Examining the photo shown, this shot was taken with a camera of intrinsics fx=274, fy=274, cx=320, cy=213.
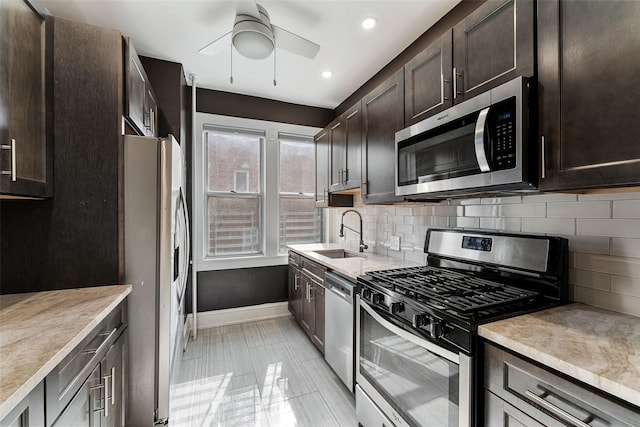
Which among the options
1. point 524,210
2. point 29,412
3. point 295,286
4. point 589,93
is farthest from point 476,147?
point 295,286

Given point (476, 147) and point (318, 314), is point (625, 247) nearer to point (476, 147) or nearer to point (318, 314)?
point (476, 147)

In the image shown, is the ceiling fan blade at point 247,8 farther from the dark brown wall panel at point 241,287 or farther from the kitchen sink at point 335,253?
the dark brown wall panel at point 241,287

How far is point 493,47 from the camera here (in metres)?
1.30

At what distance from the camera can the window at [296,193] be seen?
3715 millimetres

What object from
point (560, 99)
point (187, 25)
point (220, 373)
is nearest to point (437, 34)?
point (560, 99)

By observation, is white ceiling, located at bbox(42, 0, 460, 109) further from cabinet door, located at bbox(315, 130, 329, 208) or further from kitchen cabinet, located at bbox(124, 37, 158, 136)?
cabinet door, located at bbox(315, 130, 329, 208)

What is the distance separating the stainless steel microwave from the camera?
45.0 inches

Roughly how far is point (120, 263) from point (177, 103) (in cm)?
181

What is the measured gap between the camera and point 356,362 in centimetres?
187

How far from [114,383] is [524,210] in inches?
91.2

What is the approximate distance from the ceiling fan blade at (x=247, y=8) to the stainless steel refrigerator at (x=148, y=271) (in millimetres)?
958

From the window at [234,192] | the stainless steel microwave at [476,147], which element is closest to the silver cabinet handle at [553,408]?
the stainless steel microwave at [476,147]

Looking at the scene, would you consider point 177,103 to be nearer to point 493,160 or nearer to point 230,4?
point 230,4

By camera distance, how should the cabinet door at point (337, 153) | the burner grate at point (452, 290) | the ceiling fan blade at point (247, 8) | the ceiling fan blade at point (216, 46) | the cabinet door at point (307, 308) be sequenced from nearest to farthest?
the burner grate at point (452, 290)
the ceiling fan blade at point (247, 8)
the ceiling fan blade at point (216, 46)
the cabinet door at point (307, 308)
the cabinet door at point (337, 153)
